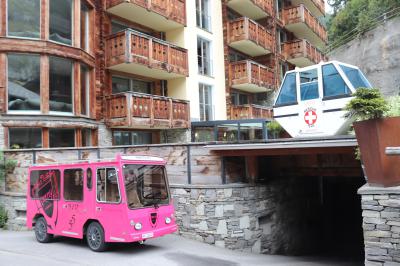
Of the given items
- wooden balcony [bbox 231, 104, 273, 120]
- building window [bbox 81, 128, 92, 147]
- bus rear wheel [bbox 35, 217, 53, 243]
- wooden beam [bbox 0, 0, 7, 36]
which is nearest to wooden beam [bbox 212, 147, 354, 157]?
bus rear wheel [bbox 35, 217, 53, 243]

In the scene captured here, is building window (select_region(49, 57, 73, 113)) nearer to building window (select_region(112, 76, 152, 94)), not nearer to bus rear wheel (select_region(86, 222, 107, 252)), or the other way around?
building window (select_region(112, 76, 152, 94))

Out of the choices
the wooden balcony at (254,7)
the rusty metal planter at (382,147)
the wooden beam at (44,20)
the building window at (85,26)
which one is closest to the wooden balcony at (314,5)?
the wooden balcony at (254,7)

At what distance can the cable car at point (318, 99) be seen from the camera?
451 inches

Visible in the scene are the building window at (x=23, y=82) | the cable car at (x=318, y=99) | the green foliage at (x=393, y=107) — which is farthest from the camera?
the building window at (x=23, y=82)

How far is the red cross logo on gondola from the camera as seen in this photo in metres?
11.8

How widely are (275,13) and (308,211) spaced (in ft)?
58.0

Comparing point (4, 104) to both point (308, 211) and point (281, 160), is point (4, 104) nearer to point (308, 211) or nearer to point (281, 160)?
point (281, 160)

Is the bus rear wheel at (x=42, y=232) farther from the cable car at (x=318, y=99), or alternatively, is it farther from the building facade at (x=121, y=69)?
the cable car at (x=318, y=99)

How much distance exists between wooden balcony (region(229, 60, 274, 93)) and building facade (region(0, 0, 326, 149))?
64 millimetres

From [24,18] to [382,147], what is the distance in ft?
42.1

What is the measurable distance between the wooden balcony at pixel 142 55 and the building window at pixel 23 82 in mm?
3432

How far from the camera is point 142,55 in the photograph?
16953 mm

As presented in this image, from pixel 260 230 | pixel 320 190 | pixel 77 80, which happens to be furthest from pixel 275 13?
pixel 260 230

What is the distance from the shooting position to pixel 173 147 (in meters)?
12.5
